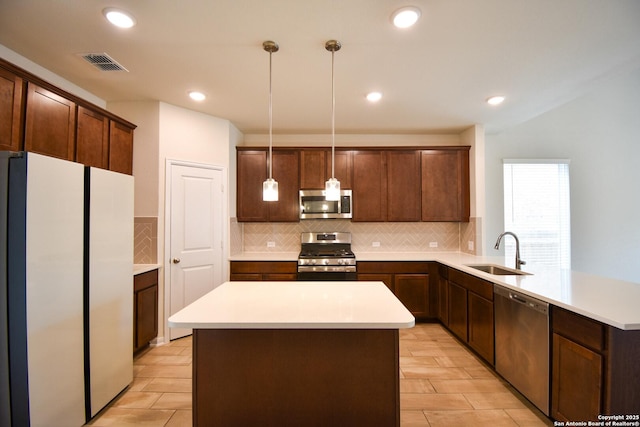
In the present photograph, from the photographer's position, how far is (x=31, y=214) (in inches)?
59.4

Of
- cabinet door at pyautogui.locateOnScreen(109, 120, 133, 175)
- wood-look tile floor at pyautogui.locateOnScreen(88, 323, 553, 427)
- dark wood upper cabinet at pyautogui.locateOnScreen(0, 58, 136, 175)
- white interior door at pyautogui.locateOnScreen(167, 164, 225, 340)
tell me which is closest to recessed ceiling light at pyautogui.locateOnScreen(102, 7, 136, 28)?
dark wood upper cabinet at pyautogui.locateOnScreen(0, 58, 136, 175)

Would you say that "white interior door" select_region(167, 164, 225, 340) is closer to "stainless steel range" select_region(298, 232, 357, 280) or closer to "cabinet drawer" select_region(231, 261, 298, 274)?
"cabinet drawer" select_region(231, 261, 298, 274)

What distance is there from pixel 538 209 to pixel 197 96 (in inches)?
199

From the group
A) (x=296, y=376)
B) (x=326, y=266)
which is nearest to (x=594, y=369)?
(x=296, y=376)

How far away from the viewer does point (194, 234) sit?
128 inches

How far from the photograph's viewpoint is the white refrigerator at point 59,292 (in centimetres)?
148

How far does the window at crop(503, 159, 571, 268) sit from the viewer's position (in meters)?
4.32

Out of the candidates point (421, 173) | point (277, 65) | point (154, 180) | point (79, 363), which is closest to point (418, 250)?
point (421, 173)

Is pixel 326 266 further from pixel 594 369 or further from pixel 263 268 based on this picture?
pixel 594 369

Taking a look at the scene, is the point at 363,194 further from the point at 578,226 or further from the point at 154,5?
the point at 578,226

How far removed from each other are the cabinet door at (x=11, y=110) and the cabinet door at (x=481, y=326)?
150 inches

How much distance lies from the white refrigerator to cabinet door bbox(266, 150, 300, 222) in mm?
1982

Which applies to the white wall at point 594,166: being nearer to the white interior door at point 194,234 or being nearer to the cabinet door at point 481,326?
the cabinet door at point 481,326

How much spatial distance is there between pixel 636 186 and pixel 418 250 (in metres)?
3.77
